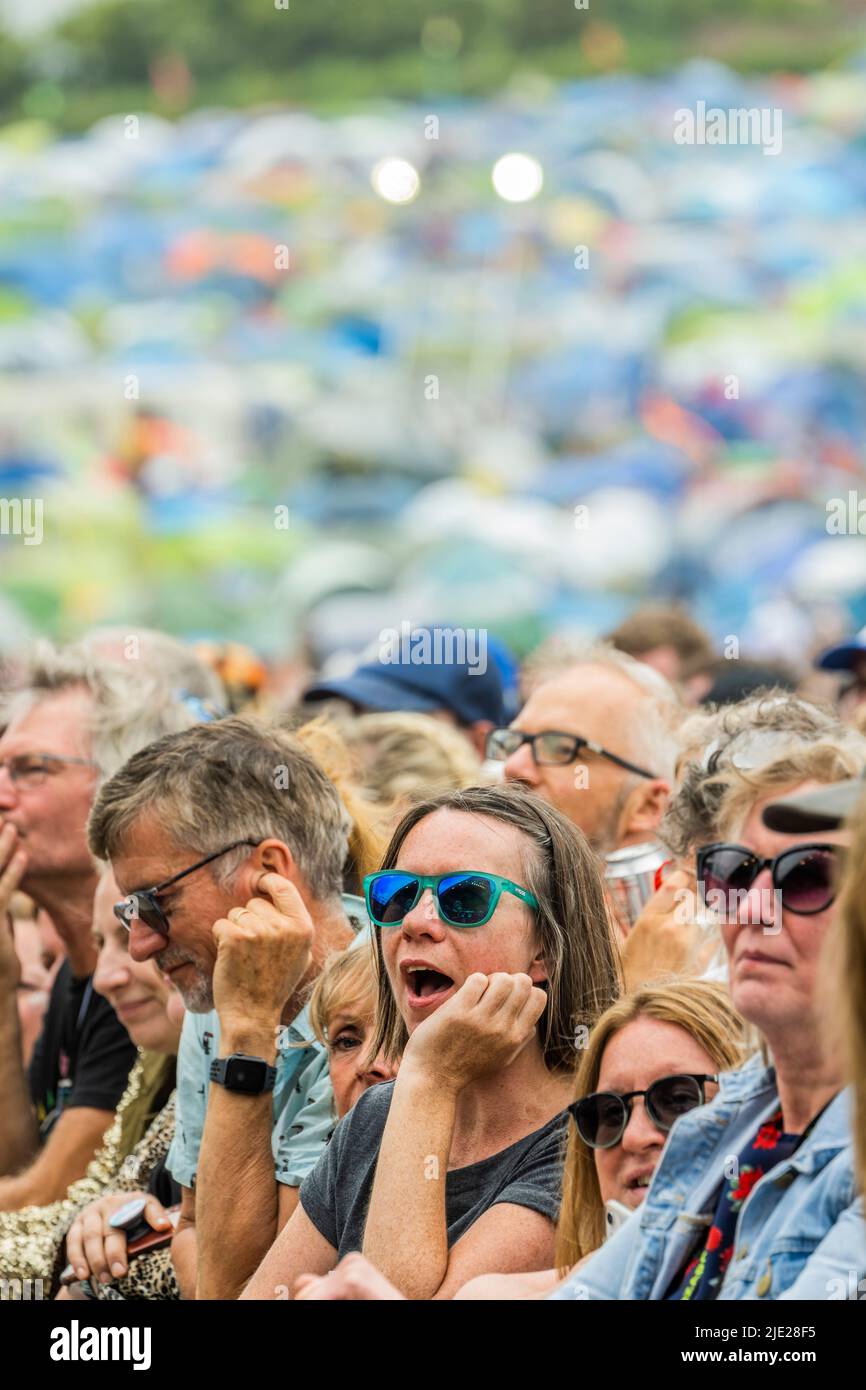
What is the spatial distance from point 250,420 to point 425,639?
2270cm

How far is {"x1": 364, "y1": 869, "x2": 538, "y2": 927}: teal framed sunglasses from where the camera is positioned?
10.6 ft

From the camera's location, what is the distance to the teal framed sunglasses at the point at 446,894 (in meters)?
3.24

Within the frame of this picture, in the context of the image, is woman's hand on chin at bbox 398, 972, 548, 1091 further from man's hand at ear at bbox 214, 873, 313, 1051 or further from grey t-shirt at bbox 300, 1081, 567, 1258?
man's hand at ear at bbox 214, 873, 313, 1051

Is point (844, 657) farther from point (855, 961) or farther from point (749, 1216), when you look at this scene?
point (855, 961)

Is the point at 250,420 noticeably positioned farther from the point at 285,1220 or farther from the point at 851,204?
the point at 285,1220

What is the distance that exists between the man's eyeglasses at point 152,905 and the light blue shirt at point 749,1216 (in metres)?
1.44

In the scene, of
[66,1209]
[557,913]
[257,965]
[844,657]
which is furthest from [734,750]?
[844,657]

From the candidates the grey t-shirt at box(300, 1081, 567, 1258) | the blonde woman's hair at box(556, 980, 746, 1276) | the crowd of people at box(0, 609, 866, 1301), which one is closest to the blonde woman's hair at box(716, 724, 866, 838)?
the crowd of people at box(0, 609, 866, 1301)

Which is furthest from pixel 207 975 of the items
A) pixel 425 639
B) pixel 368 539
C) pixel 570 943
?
pixel 368 539

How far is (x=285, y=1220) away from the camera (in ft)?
12.0

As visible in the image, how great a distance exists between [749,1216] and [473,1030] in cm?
73

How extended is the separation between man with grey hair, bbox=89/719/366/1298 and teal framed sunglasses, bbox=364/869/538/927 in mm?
445

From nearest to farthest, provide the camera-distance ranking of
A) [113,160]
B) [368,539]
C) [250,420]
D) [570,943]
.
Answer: [570,943] < [368,539] < [250,420] < [113,160]

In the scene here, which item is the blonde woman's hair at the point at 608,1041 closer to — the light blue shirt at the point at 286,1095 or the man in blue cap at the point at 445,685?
the light blue shirt at the point at 286,1095
